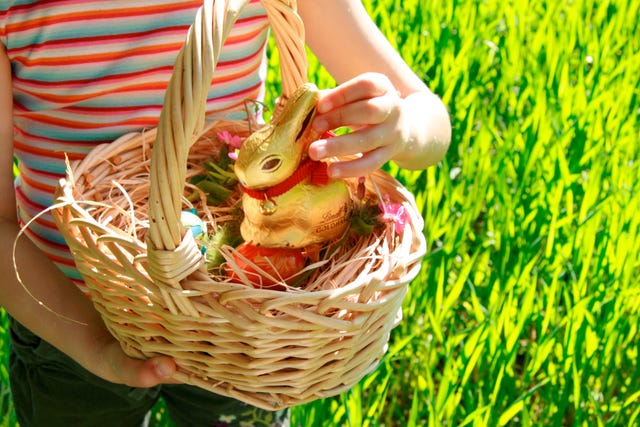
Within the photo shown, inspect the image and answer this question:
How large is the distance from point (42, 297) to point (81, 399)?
230 mm

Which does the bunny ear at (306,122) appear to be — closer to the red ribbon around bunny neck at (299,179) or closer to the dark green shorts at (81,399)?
the red ribbon around bunny neck at (299,179)

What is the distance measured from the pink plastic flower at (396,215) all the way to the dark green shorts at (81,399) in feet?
1.15

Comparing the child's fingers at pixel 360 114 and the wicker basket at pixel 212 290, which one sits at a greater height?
the child's fingers at pixel 360 114

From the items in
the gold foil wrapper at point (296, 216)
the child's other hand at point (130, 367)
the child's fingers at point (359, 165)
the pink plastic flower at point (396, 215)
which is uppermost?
the child's fingers at point (359, 165)

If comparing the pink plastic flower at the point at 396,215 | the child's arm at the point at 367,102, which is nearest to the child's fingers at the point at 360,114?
the child's arm at the point at 367,102

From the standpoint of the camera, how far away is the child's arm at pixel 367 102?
89cm

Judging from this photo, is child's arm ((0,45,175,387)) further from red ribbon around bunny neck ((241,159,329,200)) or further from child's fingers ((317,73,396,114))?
child's fingers ((317,73,396,114))

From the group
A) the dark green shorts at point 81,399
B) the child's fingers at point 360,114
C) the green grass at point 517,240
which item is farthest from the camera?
the green grass at point 517,240

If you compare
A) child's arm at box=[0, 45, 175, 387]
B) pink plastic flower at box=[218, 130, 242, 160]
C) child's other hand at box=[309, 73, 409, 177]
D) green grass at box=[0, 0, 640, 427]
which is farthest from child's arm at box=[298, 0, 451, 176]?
green grass at box=[0, 0, 640, 427]

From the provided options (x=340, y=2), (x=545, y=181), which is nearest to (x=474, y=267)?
(x=545, y=181)

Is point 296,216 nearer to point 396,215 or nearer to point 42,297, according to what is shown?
point 396,215

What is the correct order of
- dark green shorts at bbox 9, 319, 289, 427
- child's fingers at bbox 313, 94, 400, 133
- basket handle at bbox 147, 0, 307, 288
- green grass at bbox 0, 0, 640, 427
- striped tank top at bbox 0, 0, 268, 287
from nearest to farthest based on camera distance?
1. basket handle at bbox 147, 0, 307, 288
2. child's fingers at bbox 313, 94, 400, 133
3. striped tank top at bbox 0, 0, 268, 287
4. dark green shorts at bbox 9, 319, 289, 427
5. green grass at bbox 0, 0, 640, 427

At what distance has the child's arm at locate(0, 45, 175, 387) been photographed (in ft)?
3.18

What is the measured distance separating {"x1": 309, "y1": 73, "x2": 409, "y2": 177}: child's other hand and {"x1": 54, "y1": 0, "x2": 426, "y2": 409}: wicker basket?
9cm
